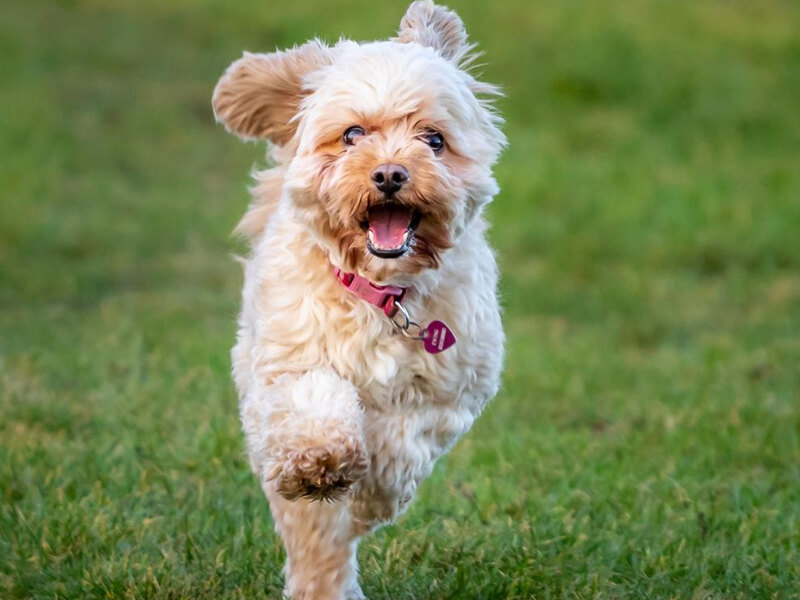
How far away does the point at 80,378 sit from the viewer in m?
8.62

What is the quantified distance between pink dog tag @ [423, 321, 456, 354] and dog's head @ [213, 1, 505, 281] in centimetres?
22

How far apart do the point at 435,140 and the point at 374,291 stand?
1.61ft

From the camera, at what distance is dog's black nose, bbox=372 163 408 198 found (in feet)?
14.7

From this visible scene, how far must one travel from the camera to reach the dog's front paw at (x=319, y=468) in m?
4.35

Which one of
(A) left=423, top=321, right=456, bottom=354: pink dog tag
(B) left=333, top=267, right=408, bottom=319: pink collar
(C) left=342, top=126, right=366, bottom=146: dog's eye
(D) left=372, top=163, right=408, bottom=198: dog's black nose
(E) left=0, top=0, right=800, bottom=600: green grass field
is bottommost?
(E) left=0, top=0, right=800, bottom=600: green grass field

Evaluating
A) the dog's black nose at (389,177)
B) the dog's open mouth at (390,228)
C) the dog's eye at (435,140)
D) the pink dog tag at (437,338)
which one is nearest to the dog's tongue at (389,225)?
the dog's open mouth at (390,228)

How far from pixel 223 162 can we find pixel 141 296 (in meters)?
5.41

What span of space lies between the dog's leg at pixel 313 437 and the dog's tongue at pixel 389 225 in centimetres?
43

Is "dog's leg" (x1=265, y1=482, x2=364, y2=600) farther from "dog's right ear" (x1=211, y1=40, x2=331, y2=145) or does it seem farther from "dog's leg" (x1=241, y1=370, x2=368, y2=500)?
"dog's right ear" (x1=211, y1=40, x2=331, y2=145)

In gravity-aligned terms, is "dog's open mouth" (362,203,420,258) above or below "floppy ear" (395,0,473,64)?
below

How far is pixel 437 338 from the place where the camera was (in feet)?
15.8

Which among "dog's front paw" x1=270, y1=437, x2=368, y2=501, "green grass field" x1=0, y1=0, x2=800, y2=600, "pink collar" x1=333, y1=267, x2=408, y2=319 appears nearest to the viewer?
"dog's front paw" x1=270, y1=437, x2=368, y2=501

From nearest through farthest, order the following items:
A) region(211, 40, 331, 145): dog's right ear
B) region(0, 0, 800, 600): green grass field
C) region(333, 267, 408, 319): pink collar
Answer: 1. region(333, 267, 408, 319): pink collar
2. region(211, 40, 331, 145): dog's right ear
3. region(0, 0, 800, 600): green grass field

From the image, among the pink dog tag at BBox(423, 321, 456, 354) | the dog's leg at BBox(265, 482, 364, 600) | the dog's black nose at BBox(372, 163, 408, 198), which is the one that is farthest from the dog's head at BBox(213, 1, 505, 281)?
→ the dog's leg at BBox(265, 482, 364, 600)
